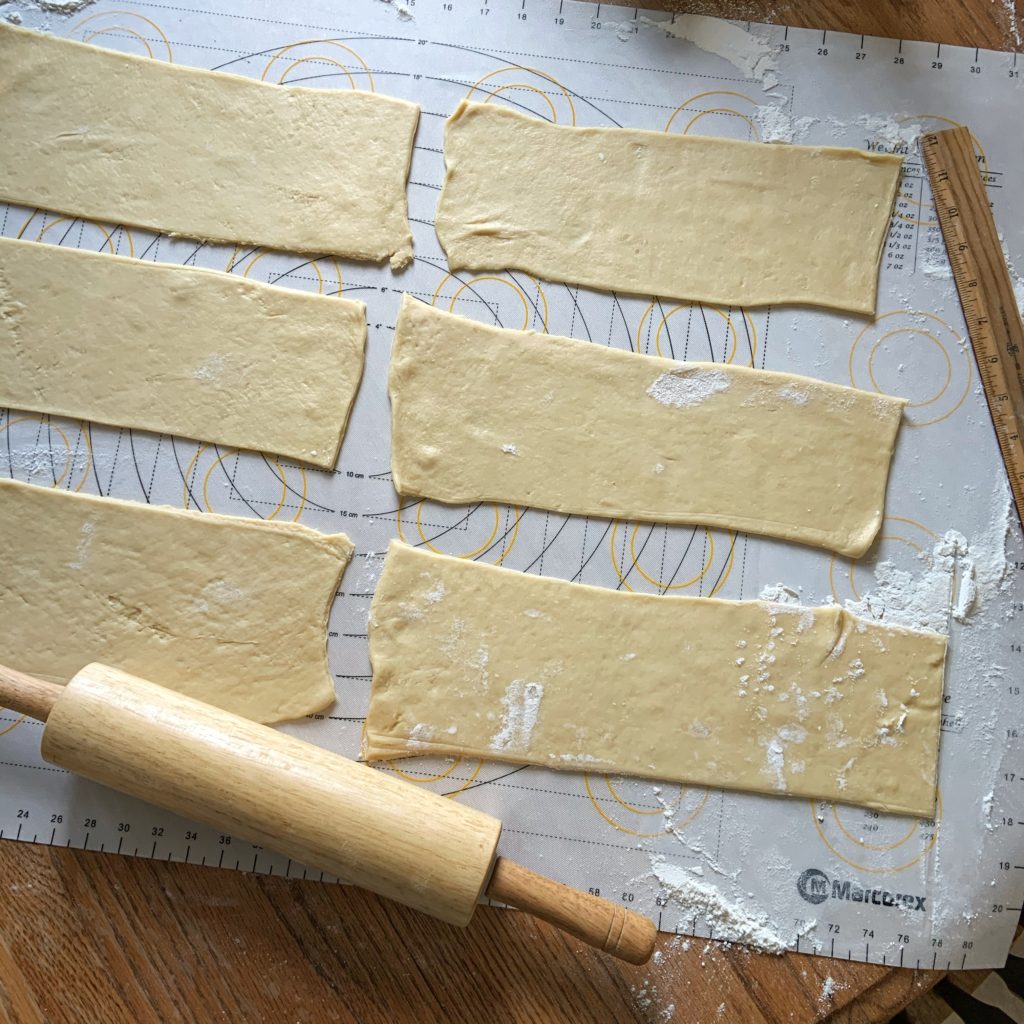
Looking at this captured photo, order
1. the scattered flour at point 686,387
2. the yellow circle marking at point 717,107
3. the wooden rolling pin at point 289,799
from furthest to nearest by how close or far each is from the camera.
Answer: the yellow circle marking at point 717,107 → the scattered flour at point 686,387 → the wooden rolling pin at point 289,799

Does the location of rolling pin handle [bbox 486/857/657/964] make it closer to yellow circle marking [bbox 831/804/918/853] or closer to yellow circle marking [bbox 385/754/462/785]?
yellow circle marking [bbox 385/754/462/785]

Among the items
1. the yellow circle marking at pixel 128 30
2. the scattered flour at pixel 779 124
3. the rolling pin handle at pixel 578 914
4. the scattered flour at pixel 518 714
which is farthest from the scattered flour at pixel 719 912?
the yellow circle marking at pixel 128 30

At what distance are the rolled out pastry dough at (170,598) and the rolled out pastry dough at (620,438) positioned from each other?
0.23 meters

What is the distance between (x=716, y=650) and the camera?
50.6 inches

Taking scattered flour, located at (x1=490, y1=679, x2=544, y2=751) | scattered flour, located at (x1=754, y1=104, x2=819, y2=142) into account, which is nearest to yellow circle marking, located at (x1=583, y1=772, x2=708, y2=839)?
scattered flour, located at (x1=490, y1=679, x2=544, y2=751)

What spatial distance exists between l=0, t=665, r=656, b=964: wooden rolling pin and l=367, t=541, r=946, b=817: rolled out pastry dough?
179mm

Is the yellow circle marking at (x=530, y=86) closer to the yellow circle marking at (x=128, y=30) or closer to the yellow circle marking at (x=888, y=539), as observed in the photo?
the yellow circle marking at (x=128, y=30)

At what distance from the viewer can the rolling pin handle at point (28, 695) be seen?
3.65 feet

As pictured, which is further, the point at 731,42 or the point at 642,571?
the point at 731,42

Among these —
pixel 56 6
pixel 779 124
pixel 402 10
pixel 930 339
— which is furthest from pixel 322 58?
pixel 930 339

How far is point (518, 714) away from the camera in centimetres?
127

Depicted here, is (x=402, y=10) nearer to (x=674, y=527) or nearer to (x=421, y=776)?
(x=674, y=527)

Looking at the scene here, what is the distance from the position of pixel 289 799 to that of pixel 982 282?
1263mm

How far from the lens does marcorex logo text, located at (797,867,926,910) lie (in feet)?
4.12
